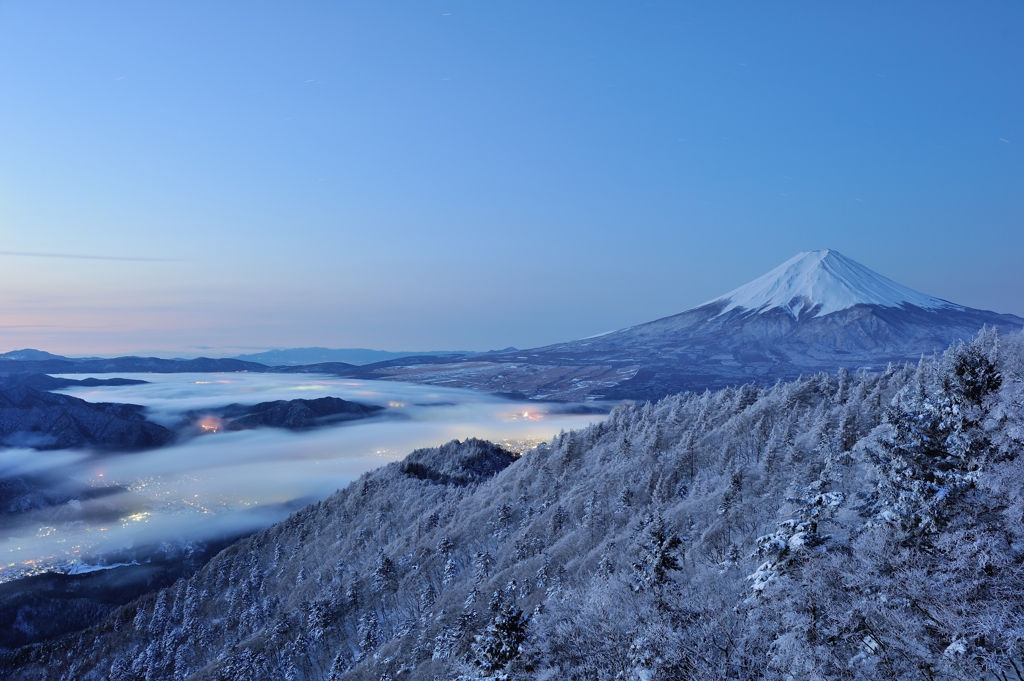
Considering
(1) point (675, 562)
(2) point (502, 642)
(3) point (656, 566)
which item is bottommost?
(2) point (502, 642)

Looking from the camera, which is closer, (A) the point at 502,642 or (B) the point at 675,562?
(A) the point at 502,642

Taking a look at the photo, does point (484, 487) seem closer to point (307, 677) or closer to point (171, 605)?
point (307, 677)

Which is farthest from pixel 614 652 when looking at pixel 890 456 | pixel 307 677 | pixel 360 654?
pixel 307 677

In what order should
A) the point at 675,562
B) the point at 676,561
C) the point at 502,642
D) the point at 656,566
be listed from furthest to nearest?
the point at 676,561, the point at 675,562, the point at 502,642, the point at 656,566

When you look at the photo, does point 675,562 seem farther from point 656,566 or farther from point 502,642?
point 502,642

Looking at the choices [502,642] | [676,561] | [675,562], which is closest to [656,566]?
[675,562]

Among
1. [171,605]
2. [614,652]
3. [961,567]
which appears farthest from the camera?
[171,605]

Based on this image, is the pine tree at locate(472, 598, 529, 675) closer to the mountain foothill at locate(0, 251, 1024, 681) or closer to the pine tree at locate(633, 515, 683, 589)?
the mountain foothill at locate(0, 251, 1024, 681)

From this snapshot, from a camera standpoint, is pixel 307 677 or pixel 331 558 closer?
pixel 307 677
